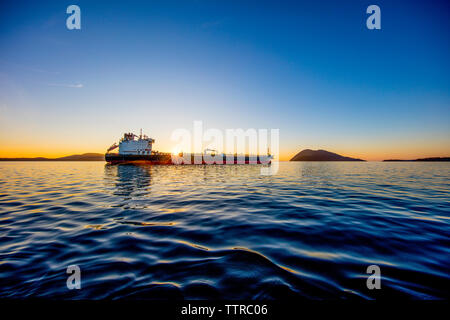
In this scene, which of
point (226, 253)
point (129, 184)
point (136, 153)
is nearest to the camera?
point (226, 253)

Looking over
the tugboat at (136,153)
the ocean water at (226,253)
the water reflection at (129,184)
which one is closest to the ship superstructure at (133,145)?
the tugboat at (136,153)

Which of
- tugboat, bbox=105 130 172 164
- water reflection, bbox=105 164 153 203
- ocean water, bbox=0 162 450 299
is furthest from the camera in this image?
tugboat, bbox=105 130 172 164

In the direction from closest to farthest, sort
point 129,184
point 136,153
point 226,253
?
1. point 226,253
2. point 129,184
3. point 136,153

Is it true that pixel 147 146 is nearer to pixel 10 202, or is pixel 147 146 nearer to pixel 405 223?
pixel 10 202

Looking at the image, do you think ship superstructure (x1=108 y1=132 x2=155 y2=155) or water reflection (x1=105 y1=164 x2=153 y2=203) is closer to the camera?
water reflection (x1=105 y1=164 x2=153 y2=203)

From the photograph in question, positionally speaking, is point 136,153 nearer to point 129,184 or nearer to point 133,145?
point 133,145

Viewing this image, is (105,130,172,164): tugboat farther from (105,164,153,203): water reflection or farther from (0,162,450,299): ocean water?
(0,162,450,299): ocean water

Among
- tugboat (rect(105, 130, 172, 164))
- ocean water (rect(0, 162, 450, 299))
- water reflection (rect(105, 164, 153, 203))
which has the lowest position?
water reflection (rect(105, 164, 153, 203))

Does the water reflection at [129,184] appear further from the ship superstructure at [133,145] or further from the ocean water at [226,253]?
the ship superstructure at [133,145]

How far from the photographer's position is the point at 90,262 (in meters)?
3.47

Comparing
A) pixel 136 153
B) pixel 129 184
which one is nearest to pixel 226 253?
pixel 129 184

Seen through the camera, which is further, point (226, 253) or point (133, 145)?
point (133, 145)

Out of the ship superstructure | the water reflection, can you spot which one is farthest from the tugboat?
the water reflection

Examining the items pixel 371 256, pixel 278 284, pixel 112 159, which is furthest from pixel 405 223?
pixel 112 159
